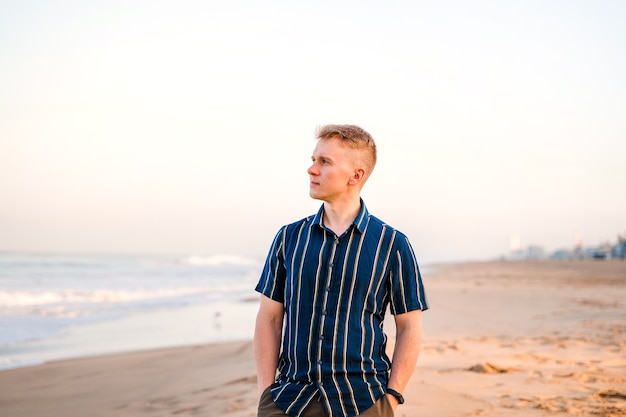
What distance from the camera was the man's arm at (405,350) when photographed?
2.68m

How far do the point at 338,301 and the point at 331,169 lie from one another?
543mm

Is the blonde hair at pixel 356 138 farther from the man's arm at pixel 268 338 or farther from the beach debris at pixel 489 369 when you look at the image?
the beach debris at pixel 489 369

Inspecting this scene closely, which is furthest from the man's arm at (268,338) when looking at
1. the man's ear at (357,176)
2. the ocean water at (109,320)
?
the ocean water at (109,320)

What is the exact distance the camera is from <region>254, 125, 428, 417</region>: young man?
2.58 metres

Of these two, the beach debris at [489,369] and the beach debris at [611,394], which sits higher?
the beach debris at [611,394]

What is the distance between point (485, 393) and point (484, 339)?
13.5 feet

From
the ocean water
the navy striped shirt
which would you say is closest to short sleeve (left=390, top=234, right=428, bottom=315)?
the navy striped shirt

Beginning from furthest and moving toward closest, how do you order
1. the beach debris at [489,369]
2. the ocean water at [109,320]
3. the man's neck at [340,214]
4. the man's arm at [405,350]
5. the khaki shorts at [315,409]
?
the ocean water at [109,320]
the beach debris at [489,369]
the man's neck at [340,214]
the man's arm at [405,350]
the khaki shorts at [315,409]

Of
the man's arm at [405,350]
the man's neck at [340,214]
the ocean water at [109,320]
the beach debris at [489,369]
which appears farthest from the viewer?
the ocean water at [109,320]

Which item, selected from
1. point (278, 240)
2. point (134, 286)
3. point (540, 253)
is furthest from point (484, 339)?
point (540, 253)

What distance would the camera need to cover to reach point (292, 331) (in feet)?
8.86

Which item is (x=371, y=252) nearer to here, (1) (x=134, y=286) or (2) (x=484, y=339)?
(2) (x=484, y=339)

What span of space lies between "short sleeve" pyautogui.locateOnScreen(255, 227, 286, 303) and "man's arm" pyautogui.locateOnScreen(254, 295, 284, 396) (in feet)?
0.10

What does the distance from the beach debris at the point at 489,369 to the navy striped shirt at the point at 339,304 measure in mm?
4378
